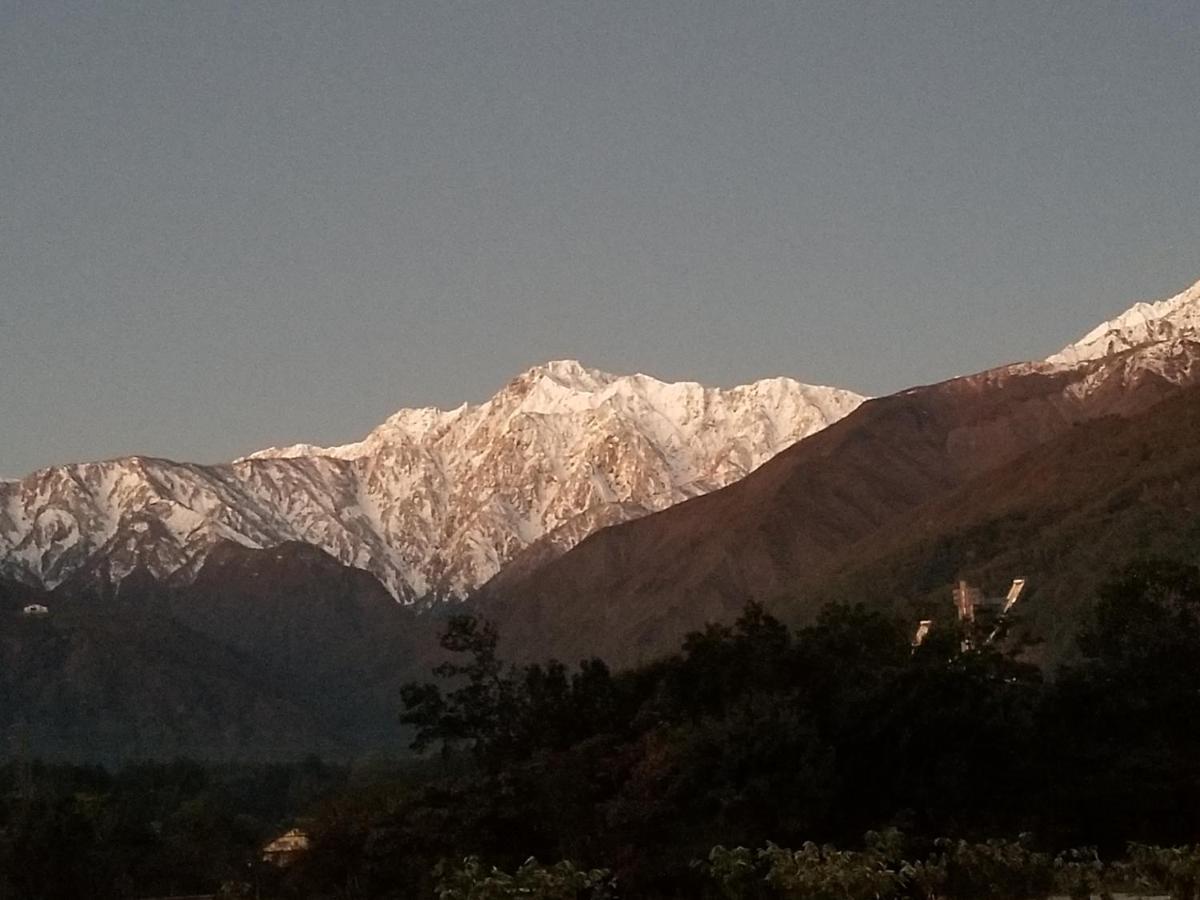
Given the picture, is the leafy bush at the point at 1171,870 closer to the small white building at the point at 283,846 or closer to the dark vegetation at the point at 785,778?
the dark vegetation at the point at 785,778

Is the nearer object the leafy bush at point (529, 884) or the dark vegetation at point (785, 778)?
the leafy bush at point (529, 884)

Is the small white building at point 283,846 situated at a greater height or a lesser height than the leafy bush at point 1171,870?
greater

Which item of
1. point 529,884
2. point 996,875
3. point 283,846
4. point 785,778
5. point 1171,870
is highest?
point 283,846

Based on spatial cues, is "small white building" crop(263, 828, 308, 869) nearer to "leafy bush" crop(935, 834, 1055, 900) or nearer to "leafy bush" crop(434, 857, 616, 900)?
"leafy bush" crop(434, 857, 616, 900)

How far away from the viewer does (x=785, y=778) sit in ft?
180

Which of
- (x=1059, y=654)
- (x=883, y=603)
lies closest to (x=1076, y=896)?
(x=1059, y=654)

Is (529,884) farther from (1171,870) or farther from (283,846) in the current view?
(283,846)

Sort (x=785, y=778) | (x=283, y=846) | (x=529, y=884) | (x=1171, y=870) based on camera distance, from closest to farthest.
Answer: (x=1171, y=870) → (x=529, y=884) → (x=785, y=778) → (x=283, y=846)

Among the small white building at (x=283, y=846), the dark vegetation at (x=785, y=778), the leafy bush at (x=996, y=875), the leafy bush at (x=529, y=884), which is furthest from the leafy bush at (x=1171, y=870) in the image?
the small white building at (x=283, y=846)

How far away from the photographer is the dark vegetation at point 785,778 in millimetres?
48656

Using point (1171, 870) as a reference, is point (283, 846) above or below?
above

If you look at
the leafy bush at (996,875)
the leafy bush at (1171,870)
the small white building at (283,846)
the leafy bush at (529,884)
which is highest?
the small white building at (283,846)

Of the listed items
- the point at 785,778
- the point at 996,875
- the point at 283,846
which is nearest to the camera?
the point at 996,875

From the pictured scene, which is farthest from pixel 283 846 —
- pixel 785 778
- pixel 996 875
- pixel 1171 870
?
pixel 1171 870
